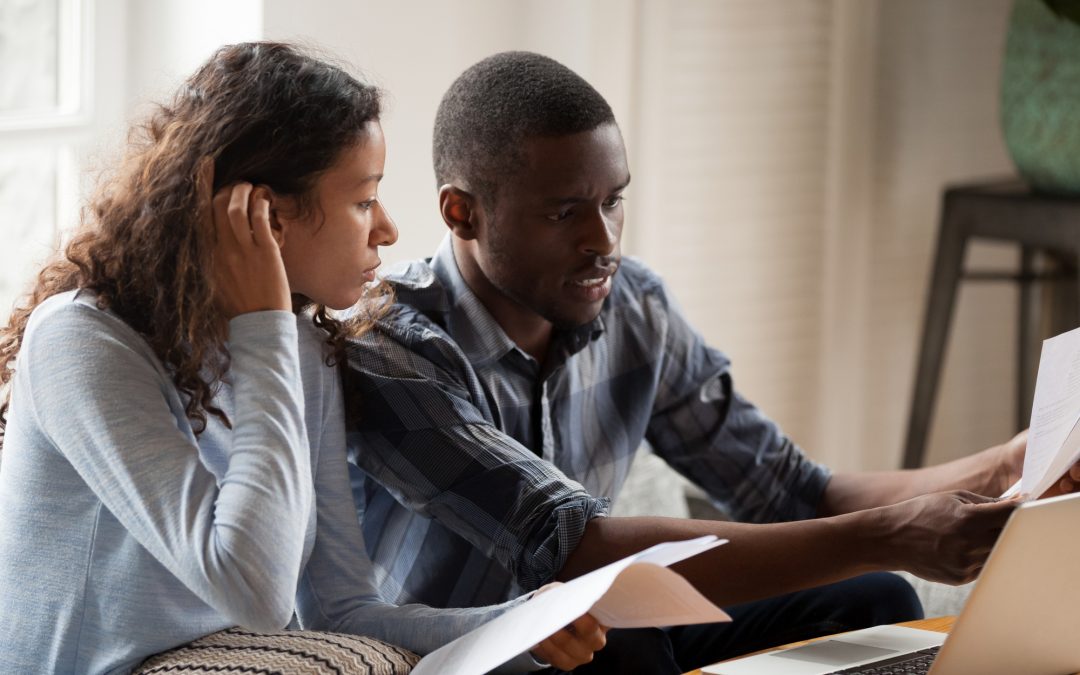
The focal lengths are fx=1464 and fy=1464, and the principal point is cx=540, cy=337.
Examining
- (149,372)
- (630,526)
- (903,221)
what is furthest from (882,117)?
(149,372)

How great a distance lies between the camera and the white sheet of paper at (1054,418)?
3.83 feet

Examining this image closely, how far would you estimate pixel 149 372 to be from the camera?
3.93ft

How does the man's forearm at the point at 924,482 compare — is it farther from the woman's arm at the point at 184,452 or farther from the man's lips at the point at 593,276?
the woman's arm at the point at 184,452

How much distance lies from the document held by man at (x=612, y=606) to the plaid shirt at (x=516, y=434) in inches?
10.3

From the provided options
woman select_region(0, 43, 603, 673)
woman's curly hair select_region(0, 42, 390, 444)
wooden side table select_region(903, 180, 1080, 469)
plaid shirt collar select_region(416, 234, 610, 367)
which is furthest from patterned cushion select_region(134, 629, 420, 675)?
wooden side table select_region(903, 180, 1080, 469)

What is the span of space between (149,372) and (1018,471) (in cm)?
90

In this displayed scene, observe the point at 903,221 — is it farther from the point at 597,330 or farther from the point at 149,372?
the point at 149,372

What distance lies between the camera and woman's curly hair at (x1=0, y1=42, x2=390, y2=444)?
1.24 meters

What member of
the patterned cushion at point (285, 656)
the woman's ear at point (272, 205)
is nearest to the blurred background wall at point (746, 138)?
the woman's ear at point (272, 205)

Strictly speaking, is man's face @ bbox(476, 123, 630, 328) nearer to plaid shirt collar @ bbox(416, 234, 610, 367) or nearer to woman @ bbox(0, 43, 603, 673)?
plaid shirt collar @ bbox(416, 234, 610, 367)

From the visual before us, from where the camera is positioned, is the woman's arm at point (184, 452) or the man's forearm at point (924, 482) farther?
the man's forearm at point (924, 482)

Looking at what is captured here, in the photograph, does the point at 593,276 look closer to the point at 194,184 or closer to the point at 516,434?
the point at 516,434

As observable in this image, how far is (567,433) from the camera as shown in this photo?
1.64 metres

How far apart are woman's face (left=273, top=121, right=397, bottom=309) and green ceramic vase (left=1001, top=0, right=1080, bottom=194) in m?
1.69
